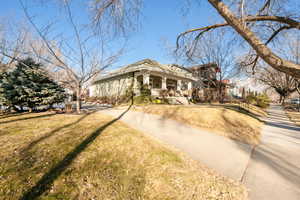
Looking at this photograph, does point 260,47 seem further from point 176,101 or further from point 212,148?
point 176,101

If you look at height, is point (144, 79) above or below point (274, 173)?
above

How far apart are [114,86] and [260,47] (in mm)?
15334

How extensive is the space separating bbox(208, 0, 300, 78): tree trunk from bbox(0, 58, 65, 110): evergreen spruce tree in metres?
9.32

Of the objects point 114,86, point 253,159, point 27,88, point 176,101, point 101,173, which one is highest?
point 114,86

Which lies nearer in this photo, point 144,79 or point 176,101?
point 144,79

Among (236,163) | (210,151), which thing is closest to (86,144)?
(210,151)

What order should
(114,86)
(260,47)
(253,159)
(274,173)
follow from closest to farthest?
(274,173) < (253,159) < (260,47) < (114,86)

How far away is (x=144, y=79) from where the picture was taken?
12555mm

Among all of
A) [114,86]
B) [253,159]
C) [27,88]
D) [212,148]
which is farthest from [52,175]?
[114,86]

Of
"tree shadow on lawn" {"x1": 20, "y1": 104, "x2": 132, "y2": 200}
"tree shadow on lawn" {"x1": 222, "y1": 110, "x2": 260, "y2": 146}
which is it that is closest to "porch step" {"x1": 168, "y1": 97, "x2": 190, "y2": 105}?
"tree shadow on lawn" {"x1": 222, "y1": 110, "x2": 260, "y2": 146}

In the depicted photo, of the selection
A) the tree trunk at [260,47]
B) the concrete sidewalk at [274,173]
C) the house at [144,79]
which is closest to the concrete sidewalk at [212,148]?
the concrete sidewalk at [274,173]

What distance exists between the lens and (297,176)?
87.5 inches

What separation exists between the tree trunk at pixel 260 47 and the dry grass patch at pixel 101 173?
A: 10.2 feet

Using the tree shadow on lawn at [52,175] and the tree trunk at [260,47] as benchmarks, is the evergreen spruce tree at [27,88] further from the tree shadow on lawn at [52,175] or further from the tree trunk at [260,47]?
the tree trunk at [260,47]
